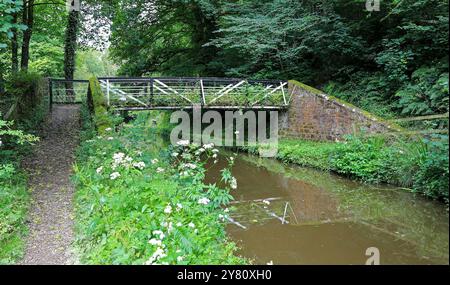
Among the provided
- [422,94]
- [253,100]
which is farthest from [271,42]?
[422,94]

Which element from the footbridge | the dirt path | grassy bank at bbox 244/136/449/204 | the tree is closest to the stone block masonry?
the footbridge

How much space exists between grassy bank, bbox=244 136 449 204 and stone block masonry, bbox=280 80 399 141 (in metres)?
0.39

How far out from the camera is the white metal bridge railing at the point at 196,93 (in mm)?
12602

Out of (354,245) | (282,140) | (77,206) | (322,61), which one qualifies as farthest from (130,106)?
(354,245)

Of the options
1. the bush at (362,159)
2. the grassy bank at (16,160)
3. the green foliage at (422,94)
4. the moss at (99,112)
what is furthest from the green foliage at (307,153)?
the grassy bank at (16,160)

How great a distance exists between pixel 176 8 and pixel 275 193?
1276 cm

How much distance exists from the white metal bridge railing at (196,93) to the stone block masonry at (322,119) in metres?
0.61

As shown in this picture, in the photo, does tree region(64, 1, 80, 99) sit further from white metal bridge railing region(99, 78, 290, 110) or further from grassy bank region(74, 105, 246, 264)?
grassy bank region(74, 105, 246, 264)

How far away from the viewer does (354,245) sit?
18.5 feet

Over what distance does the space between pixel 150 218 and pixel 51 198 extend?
2.82 m

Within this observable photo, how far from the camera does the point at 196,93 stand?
44.5 ft

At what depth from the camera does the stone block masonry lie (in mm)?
11203

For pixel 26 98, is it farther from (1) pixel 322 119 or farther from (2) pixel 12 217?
(1) pixel 322 119
